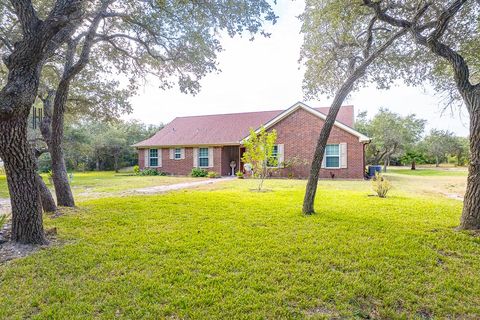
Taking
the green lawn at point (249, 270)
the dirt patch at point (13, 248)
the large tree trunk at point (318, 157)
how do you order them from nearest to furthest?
1. the green lawn at point (249, 270)
2. the dirt patch at point (13, 248)
3. the large tree trunk at point (318, 157)

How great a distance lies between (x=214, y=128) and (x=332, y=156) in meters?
9.78

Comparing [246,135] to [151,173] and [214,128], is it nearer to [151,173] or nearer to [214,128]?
[214,128]

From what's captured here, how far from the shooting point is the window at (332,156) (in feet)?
54.3

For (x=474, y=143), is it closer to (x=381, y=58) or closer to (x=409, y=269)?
(x=409, y=269)

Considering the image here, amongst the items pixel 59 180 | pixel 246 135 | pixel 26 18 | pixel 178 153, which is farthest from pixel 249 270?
pixel 178 153

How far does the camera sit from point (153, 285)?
9.60 ft

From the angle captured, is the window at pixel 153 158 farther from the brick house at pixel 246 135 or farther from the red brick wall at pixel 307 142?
the red brick wall at pixel 307 142

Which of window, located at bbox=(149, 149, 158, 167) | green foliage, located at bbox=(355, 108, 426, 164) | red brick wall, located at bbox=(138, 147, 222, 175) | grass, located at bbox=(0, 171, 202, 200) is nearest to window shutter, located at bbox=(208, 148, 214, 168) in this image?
red brick wall, located at bbox=(138, 147, 222, 175)

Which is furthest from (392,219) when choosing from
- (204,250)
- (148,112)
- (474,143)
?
(148,112)

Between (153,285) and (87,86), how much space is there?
8.84 m

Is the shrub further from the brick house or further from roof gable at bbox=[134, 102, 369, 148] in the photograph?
roof gable at bbox=[134, 102, 369, 148]

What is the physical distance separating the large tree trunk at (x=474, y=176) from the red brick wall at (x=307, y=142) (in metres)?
11.5

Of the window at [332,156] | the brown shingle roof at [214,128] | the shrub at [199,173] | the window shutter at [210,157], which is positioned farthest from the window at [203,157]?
the window at [332,156]

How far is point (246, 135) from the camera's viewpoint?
19.4 metres
